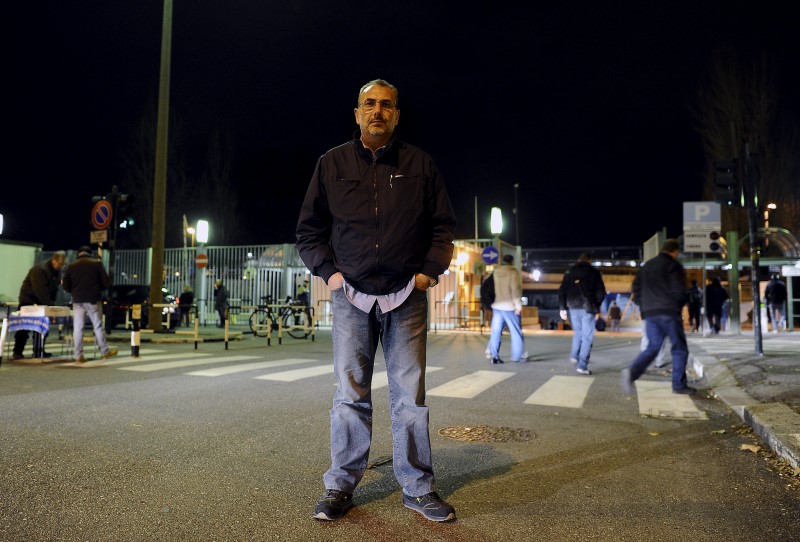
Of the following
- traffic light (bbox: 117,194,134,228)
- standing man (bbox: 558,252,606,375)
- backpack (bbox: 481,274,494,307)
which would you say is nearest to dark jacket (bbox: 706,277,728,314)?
backpack (bbox: 481,274,494,307)

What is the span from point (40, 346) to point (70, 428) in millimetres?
6853

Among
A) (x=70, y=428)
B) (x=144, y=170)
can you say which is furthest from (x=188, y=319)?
(x=70, y=428)

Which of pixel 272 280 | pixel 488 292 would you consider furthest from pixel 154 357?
pixel 272 280

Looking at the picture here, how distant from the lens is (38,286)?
35.9 feet

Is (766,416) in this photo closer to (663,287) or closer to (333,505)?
(663,287)

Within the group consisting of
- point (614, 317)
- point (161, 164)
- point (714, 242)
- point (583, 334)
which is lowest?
point (614, 317)

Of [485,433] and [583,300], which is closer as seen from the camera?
[485,433]

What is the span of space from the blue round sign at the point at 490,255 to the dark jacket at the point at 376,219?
16814 mm

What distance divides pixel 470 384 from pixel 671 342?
2588 millimetres

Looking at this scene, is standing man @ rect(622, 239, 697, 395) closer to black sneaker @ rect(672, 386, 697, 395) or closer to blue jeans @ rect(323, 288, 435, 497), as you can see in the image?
black sneaker @ rect(672, 386, 697, 395)

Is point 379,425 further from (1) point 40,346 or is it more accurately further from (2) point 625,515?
(1) point 40,346

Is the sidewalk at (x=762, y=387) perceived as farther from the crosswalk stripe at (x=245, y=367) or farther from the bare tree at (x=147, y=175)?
the bare tree at (x=147, y=175)

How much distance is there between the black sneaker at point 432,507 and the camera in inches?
115

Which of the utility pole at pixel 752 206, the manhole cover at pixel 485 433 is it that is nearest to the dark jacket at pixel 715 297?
the utility pole at pixel 752 206
